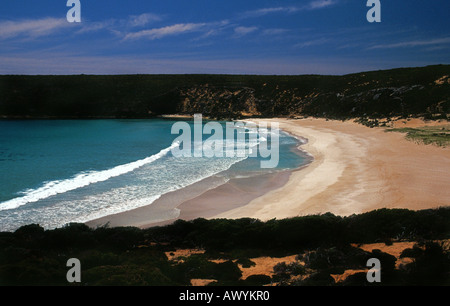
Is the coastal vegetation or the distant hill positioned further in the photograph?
the distant hill

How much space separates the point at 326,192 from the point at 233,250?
7430 mm

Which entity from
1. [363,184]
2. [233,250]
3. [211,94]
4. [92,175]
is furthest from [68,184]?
[211,94]

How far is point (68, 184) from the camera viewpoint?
18.3 metres

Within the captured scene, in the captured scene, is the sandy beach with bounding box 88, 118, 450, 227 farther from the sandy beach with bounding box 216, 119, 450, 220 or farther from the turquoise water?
the turquoise water

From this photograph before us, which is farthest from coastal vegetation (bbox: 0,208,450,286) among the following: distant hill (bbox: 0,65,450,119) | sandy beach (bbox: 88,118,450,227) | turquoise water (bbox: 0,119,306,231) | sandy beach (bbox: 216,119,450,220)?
distant hill (bbox: 0,65,450,119)

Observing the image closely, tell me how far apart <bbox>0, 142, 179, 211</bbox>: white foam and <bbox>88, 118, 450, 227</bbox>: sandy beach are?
4938 millimetres

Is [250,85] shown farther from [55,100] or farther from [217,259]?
[217,259]

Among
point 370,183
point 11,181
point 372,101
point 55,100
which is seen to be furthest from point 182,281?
point 55,100

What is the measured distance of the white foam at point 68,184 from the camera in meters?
15.1

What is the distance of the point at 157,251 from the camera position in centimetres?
896

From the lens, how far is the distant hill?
62.0m

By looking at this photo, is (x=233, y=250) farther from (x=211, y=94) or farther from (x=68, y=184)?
(x=211, y=94)
